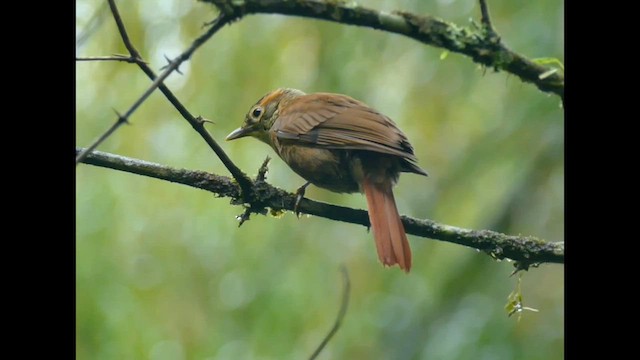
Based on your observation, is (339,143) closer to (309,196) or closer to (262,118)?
(262,118)

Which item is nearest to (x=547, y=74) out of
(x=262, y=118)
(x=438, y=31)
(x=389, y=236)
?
(x=438, y=31)

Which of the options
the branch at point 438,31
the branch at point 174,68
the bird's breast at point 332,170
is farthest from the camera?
the bird's breast at point 332,170

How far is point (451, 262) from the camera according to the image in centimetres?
399

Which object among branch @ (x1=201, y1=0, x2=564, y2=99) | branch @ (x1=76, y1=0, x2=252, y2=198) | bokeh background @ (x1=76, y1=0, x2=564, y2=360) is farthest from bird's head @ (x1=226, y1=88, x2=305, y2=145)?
branch @ (x1=76, y1=0, x2=252, y2=198)

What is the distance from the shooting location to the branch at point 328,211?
8.02ft

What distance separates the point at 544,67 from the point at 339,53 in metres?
1.54

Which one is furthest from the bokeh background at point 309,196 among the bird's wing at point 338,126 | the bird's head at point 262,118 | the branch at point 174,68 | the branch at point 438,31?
the branch at point 174,68

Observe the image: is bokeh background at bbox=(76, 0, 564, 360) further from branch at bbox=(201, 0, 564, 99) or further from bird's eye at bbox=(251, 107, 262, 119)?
branch at bbox=(201, 0, 564, 99)

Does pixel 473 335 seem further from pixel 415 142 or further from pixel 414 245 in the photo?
pixel 415 142

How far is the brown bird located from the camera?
2.94 m

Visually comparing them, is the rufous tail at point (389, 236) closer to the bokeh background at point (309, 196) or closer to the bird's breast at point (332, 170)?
the bird's breast at point (332, 170)

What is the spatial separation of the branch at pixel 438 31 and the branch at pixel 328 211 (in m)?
0.56

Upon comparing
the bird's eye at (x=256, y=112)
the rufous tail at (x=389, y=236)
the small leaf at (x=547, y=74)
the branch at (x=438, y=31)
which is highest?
the bird's eye at (x=256, y=112)
